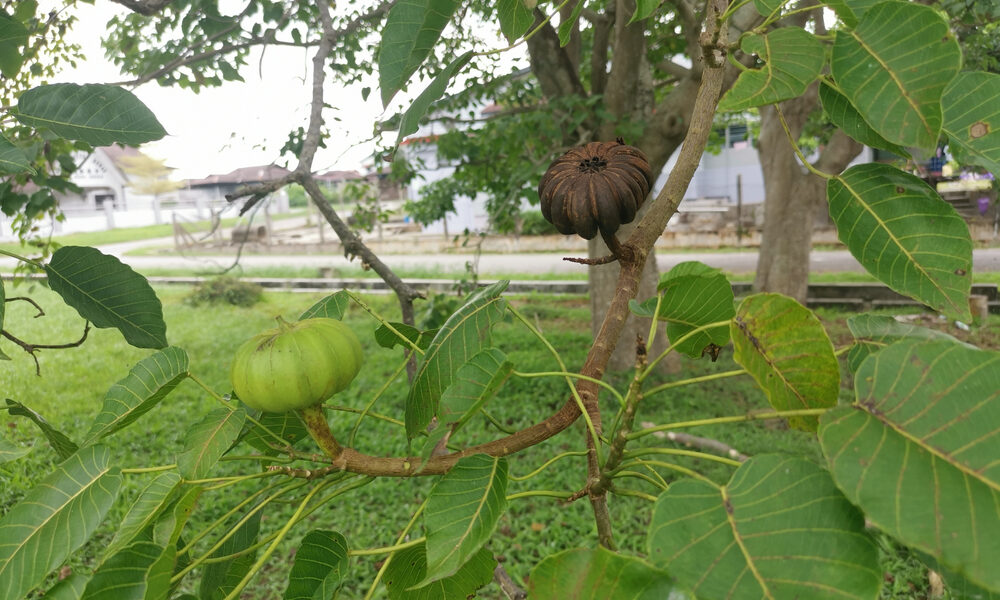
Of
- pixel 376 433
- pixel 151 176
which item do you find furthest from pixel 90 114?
pixel 151 176

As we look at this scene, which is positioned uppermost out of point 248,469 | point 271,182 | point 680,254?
point 271,182

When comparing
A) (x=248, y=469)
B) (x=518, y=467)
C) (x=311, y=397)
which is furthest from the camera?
(x=248, y=469)

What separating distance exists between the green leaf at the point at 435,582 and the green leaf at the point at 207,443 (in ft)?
0.85

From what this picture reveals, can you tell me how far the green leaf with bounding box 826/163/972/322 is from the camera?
732 mm

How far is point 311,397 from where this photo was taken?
76 cm

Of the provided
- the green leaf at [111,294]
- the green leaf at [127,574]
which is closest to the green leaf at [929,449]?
the green leaf at [127,574]

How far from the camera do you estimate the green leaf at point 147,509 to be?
70 centimetres

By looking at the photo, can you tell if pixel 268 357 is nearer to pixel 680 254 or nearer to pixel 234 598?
pixel 234 598

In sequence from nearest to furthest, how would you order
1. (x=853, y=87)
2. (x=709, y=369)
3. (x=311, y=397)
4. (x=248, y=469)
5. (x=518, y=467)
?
(x=853, y=87) < (x=311, y=397) < (x=518, y=467) < (x=248, y=469) < (x=709, y=369)

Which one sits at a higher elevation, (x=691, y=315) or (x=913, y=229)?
(x=913, y=229)

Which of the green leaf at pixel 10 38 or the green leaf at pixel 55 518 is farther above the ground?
the green leaf at pixel 10 38

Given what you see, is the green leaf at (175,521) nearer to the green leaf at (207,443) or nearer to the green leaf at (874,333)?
the green leaf at (207,443)

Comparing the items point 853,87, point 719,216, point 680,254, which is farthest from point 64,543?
point 719,216

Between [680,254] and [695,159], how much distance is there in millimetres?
11577
